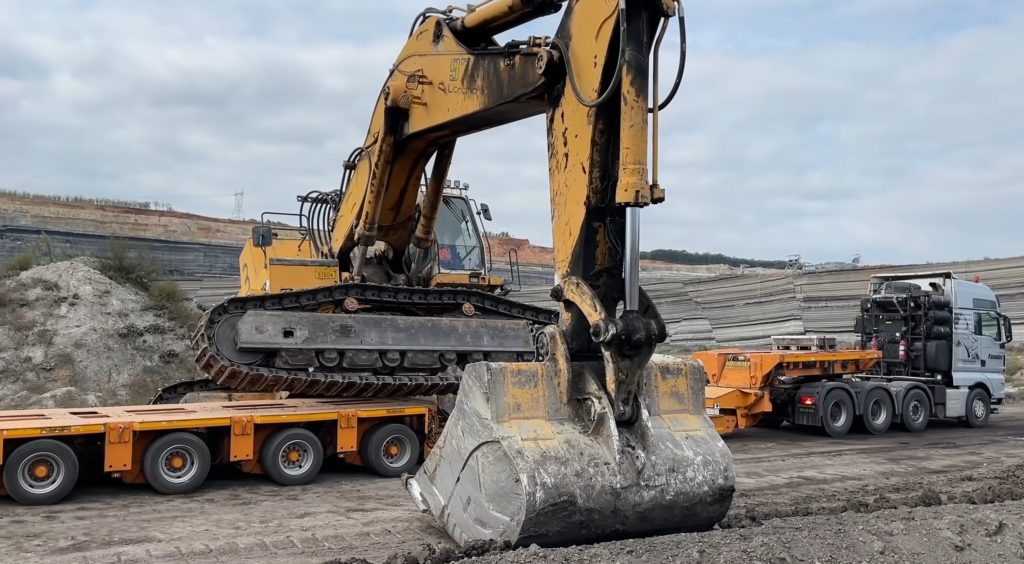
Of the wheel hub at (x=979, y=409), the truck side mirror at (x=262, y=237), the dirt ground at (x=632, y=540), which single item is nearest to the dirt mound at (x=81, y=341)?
the truck side mirror at (x=262, y=237)

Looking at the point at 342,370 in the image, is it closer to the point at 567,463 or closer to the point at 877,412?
the point at 567,463

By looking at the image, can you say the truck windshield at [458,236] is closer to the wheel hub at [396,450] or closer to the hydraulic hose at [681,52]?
the wheel hub at [396,450]

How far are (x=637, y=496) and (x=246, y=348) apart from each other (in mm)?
5965

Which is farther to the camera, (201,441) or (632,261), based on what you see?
(201,441)

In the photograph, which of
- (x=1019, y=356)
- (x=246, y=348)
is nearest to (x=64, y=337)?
(x=246, y=348)

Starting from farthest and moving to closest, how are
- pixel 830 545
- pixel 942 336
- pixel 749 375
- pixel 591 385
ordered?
pixel 942 336 < pixel 749 375 < pixel 591 385 < pixel 830 545

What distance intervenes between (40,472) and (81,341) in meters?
10.8

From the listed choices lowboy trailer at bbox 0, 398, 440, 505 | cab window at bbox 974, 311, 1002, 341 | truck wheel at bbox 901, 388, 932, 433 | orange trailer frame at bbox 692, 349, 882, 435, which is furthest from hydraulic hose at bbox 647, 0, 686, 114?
cab window at bbox 974, 311, 1002, 341

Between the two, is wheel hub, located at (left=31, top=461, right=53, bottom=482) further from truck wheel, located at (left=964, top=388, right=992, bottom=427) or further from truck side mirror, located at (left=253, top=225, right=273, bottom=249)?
truck wheel, located at (left=964, top=388, right=992, bottom=427)

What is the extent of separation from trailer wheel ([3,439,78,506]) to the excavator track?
201cm

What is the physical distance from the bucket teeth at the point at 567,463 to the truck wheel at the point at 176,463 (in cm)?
382

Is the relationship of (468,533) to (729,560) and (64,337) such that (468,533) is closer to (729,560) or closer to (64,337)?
(729,560)

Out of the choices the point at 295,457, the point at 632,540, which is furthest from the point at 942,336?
the point at 632,540

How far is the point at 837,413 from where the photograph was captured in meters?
14.2
